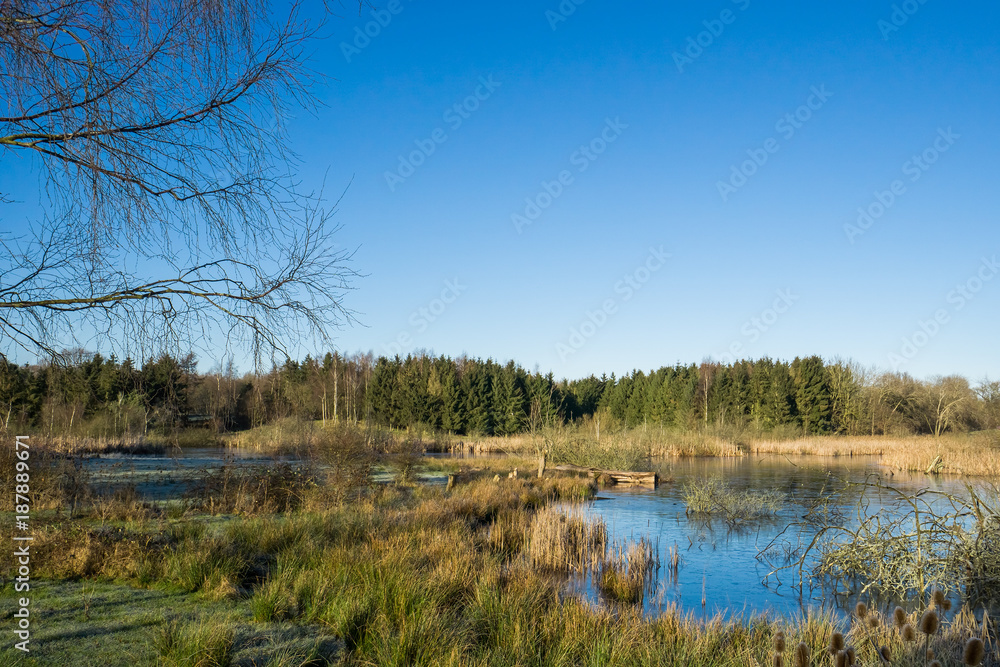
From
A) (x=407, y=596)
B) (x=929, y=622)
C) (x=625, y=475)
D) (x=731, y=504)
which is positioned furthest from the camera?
(x=625, y=475)

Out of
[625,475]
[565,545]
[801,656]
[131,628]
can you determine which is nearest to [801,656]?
[801,656]

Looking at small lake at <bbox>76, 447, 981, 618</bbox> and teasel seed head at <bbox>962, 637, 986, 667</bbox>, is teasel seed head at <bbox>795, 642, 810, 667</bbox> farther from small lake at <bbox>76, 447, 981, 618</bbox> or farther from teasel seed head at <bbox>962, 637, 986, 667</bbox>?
small lake at <bbox>76, 447, 981, 618</bbox>

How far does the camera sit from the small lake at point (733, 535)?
29.7 feet

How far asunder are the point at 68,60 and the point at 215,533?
7.49 meters

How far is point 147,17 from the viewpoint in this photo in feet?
10.6

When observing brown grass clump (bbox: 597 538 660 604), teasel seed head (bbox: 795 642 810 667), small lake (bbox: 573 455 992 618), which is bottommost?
small lake (bbox: 573 455 992 618)

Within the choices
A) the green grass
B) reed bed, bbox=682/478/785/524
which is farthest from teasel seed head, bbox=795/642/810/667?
reed bed, bbox=682/478/785/524

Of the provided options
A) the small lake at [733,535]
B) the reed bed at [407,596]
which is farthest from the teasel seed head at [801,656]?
the small lake at [733,535]

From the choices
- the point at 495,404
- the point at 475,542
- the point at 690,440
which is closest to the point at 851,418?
the point at 690,440

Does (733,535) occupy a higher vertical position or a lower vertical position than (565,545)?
lower

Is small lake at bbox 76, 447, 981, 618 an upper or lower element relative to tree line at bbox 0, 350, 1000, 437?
lower

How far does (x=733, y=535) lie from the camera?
46.8 feet

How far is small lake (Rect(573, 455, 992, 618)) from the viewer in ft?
29.7

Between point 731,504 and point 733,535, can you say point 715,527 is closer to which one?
point 733,535
